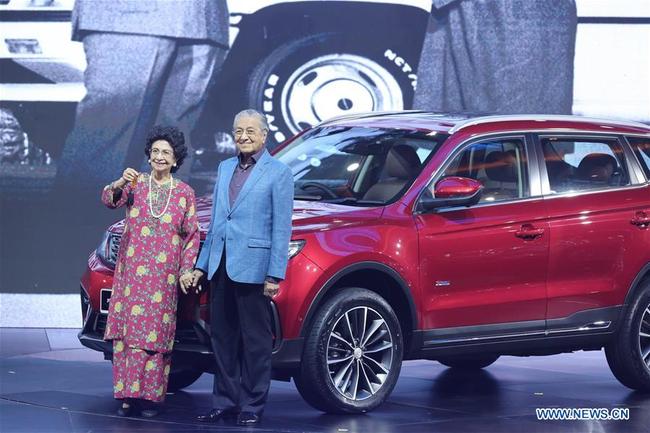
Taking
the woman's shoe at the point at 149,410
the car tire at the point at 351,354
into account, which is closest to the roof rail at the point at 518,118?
the car tire at the point at 351,354

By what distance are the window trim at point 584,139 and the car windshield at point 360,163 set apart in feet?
2.47

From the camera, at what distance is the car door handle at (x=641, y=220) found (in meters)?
9.71

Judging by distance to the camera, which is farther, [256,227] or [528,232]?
[528,232]

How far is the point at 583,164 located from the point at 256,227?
2.71m

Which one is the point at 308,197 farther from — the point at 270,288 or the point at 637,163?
the point at 637,163

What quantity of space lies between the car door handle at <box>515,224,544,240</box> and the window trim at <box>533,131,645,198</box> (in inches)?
11.9

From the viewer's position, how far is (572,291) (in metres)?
9.37

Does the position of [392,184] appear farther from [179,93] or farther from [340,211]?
[179,93]

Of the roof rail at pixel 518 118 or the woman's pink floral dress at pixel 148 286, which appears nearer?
the woman's pink floral dress at pixel 148 286

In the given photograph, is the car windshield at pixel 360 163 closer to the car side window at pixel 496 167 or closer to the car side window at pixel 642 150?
the car side window at pixel 496 167

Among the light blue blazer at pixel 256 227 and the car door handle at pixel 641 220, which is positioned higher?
the light blue blazer at pixel 256 227

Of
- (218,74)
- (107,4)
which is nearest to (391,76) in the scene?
(218,74)

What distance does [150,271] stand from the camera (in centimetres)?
840

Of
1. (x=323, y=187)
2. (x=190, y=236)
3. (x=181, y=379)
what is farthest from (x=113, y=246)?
(x=323, y=187)
